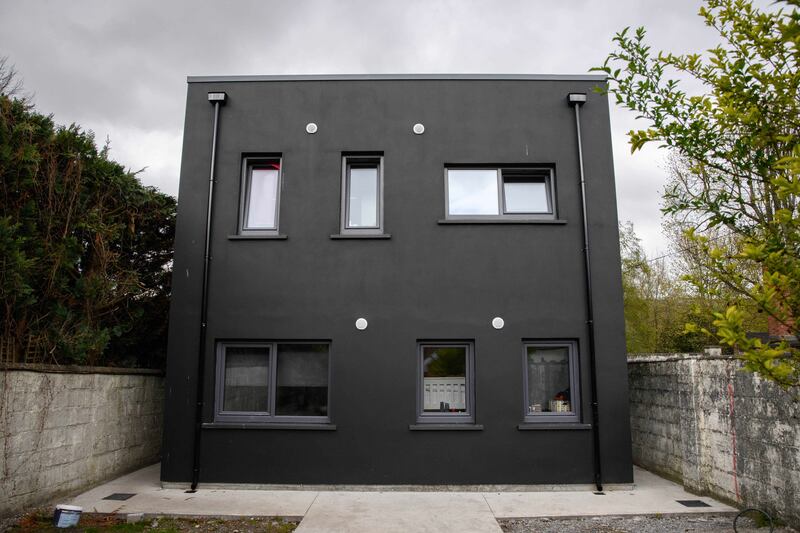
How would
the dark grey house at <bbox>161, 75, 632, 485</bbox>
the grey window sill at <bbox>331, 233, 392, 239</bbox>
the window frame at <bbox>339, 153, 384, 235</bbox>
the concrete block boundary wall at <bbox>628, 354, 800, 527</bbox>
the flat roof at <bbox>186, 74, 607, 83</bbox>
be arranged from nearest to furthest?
1. the concrete block boundary wall at <bbox>628, 354, 800, 527</bbox>
2. the dark grey house at <bbox>161, 75, 632, 485</bbox>
3. the grey window sill at <bbox>331, 233, 392, 239</bbox>
4. the window frame at <bbox>339, 153, 384, 235</bbox>
5. the flat roof at <bbox>186, 74, 607, 83</bbox>

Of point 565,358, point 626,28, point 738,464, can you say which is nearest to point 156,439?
point 565,358

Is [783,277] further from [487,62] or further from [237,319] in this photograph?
[487,62]

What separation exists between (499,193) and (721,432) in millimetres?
4156

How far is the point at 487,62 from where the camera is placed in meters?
9.53

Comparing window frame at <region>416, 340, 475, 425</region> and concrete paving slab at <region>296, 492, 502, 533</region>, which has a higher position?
window frame at <region>416, 340, 475, 425</region>

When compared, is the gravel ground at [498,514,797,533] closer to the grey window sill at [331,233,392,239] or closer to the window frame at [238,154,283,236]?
the grey window sill at [331,233,392,239]

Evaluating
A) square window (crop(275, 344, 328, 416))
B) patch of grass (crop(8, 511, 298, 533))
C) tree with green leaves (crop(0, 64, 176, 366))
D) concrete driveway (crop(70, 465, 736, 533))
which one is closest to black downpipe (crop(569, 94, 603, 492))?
concrete driveway (crop(70, 465, 736, 533))

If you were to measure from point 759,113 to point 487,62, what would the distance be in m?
7.34

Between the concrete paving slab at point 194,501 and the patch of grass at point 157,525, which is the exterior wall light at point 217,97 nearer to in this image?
the concrete paving slab at point 194,501

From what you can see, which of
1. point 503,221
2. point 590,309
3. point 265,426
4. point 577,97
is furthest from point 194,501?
point 577,97

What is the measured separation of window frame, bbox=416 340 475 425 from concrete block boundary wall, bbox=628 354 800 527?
2.82 m

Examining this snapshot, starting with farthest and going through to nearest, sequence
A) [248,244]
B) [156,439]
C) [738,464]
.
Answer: [156,439] < [248,244] < [738,464]

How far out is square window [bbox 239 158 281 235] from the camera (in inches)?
321

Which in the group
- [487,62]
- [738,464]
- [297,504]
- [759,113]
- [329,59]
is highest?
[329,59]
